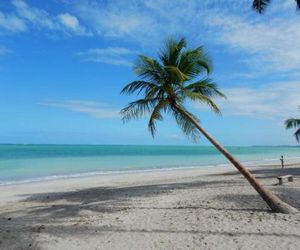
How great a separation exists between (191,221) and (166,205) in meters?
2.19

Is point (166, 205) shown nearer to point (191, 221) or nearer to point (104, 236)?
point (191, 221)

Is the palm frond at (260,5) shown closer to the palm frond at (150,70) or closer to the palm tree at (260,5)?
the palm tree at (260,5)

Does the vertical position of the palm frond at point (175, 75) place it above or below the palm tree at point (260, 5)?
below

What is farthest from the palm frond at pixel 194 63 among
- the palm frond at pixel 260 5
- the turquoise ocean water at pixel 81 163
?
the turquoise ocean water at pixel 81 163

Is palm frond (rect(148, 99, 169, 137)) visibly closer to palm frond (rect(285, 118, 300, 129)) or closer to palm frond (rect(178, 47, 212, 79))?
palm frond (rect(178, 47, 212, 79))

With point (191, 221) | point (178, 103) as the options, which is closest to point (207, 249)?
point (191, 221)

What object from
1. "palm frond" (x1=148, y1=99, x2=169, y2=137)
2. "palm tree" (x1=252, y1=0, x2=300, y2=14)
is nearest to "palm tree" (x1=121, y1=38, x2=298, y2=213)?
"palm frond" (x1=148, y1=99, x2=169, y2=137)

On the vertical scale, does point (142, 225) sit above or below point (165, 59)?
below

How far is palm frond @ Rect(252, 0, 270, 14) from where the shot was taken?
13.7 m

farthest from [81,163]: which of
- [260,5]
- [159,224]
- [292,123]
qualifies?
[159,224]

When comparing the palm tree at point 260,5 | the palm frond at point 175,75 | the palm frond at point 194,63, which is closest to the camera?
the palm frond at point 175,75

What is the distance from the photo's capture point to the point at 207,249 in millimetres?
6172

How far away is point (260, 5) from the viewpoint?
45.1 feet

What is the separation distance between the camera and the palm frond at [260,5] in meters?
13.7
